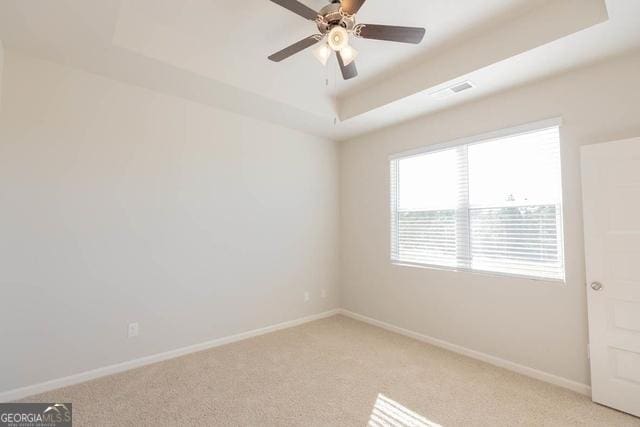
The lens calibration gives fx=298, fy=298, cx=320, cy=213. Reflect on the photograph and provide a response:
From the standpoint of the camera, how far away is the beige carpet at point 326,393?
2109mm

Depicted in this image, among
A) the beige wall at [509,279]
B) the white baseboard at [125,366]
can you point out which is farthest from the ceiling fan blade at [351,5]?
the white baseboard at [125,366]

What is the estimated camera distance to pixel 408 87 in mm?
3092

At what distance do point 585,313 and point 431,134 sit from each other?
2.27 metres

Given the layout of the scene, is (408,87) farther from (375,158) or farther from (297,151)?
(297,151)

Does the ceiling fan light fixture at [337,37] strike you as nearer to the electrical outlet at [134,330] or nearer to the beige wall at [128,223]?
the beige wall at [128,223]

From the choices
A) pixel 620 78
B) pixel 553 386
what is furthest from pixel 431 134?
pixel 553 386

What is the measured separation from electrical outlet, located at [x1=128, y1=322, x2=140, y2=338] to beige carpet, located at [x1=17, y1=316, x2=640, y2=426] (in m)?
0.33

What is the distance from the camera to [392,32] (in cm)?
198

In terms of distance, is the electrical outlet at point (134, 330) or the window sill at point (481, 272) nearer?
the window sill at point (481, 272)

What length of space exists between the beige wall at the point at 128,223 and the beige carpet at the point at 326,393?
40 cm

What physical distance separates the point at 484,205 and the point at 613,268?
111cm

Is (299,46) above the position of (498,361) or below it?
above

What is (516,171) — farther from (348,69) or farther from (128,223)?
(128,223)

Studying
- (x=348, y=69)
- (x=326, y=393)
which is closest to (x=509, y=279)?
(x=326, y=393)
